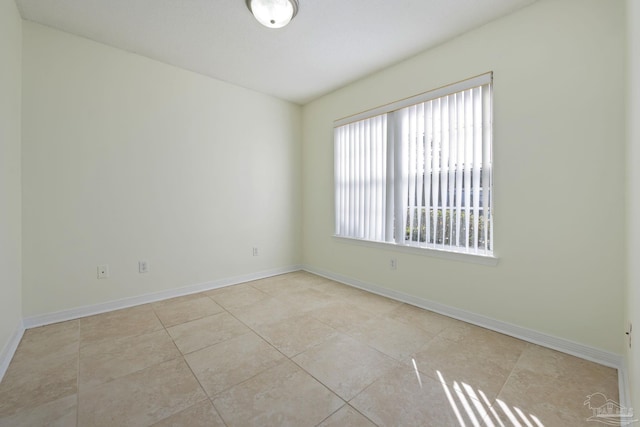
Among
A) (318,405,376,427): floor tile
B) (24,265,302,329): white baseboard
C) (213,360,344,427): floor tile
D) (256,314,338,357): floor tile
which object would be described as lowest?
(318,405,376,427): floor tile

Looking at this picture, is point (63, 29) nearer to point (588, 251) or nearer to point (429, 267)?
point (429, 267)

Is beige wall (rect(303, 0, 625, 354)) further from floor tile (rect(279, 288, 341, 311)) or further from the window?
floor tile (rect(279, 288, 341, 311))

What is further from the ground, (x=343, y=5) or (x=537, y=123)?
(x=343, y=5)

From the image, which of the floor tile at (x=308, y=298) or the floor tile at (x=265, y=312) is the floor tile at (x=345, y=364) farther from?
the floor tile at (x=308, y=298)

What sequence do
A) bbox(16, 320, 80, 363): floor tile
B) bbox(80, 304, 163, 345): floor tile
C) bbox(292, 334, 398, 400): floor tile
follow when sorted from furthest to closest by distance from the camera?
bbox(80, 304, 163, 345): floor tile < bbox(16, 320, 80, 363): floor tile < bbox(292, 334, 398, 400): floor tile

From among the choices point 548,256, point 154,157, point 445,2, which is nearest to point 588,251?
point 548,256

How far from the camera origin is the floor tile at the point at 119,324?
219cm

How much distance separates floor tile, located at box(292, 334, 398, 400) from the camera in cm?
160

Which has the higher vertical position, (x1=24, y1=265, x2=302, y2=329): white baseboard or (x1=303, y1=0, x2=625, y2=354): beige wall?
(x1=303, y1=0, x2=625, y2=354): beige wall

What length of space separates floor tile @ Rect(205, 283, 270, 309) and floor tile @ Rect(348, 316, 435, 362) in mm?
1257

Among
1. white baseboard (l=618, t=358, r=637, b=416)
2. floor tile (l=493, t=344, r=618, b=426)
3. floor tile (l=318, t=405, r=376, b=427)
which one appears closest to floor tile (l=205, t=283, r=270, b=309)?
floor tile (l=318, t=405, r=376, b=427)

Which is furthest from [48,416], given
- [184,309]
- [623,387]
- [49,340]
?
[623,387]

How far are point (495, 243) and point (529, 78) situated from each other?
1323 mm

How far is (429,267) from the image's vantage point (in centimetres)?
273
